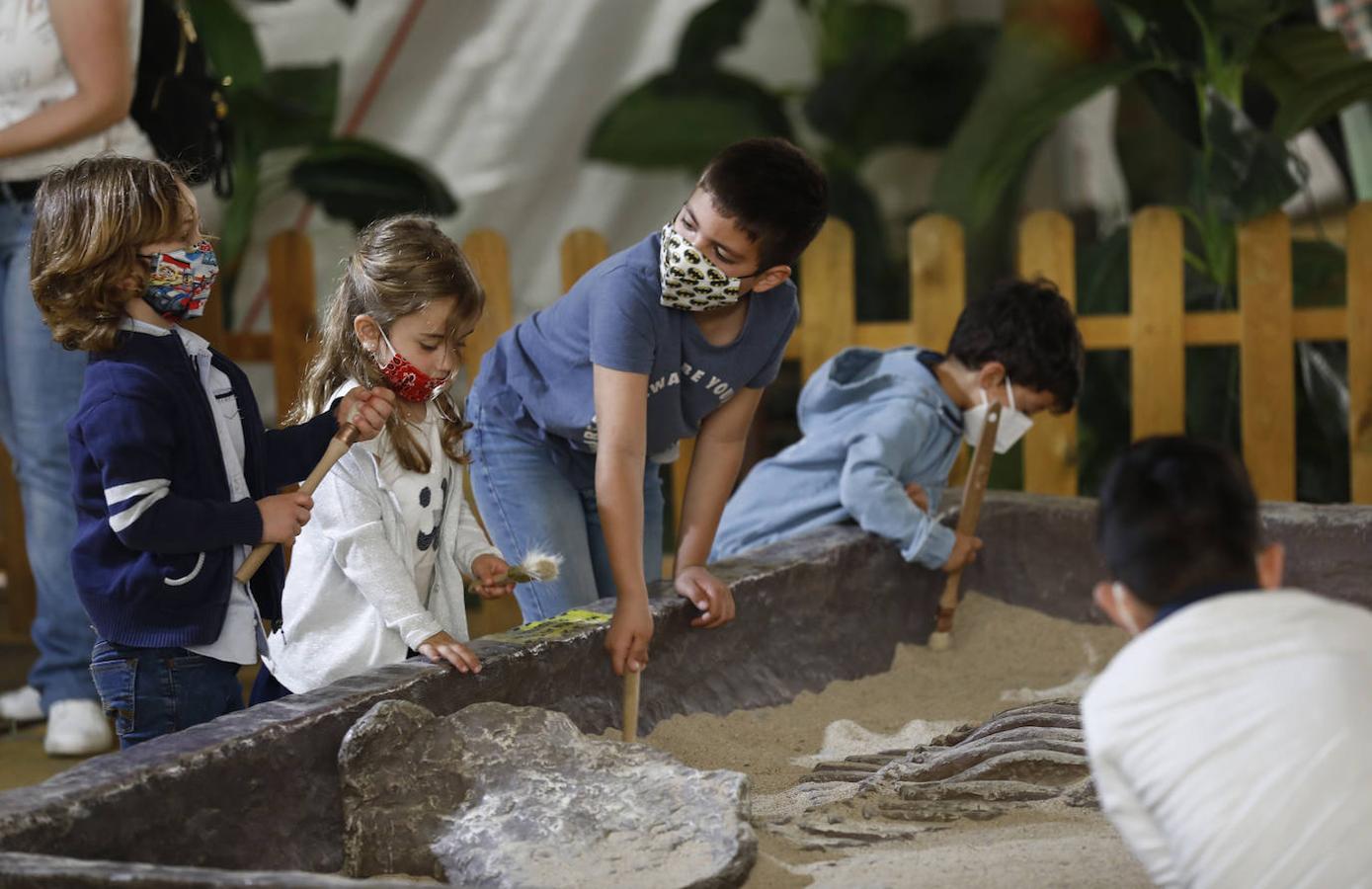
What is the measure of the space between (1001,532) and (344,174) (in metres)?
2.82

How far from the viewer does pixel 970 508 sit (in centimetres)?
358

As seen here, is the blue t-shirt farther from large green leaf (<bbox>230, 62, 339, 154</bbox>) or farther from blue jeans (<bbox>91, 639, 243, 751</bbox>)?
large green leaf (<bbox>230, 62, 339, 154</bbox>)

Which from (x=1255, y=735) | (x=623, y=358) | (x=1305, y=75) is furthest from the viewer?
(x=1305, y=75)

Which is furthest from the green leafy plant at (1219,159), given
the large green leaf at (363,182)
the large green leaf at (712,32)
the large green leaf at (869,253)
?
the large green leaf at (363,182)

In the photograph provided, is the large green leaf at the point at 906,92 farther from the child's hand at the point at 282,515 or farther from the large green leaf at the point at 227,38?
the child's hand at the point at 282,515

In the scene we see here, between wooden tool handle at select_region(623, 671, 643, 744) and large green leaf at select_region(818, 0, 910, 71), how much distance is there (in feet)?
15.4

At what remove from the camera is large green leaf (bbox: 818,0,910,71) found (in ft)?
22.3

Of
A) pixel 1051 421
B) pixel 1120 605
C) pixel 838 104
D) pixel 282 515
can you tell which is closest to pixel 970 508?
pixel 1051 421

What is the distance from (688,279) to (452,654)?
79cm

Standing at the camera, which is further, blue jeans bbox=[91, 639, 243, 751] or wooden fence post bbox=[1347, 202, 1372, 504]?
wooden fence post bbox=[1347, 202, 1372, 504]

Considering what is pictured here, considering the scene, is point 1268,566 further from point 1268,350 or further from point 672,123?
A: point 672,123

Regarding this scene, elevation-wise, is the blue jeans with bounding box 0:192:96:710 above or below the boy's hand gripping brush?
below

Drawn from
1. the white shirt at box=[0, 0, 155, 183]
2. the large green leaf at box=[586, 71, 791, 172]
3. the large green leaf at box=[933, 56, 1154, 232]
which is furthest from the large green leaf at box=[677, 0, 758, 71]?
the white shirt at box=[0, 0, 155, 183]

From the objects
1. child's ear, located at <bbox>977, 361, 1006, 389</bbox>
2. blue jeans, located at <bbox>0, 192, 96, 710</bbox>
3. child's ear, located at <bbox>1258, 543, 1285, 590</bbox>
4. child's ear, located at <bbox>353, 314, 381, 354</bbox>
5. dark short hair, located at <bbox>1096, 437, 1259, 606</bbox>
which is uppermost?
dark short hair, located at <bbox>1096, 437, 1259, 606</bbox>
